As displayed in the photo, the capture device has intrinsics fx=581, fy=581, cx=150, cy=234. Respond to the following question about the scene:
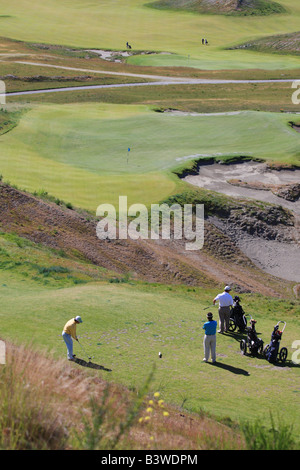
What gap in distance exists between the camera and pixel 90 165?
54125 mm

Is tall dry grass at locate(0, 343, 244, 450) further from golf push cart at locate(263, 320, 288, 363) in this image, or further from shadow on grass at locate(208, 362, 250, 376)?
golf push cart at locate(263, 320, 288, 363)

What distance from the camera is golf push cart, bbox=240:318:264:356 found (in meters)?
19.9

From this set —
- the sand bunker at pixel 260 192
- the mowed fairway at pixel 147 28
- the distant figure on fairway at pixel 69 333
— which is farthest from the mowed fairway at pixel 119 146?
the mowed fairway at pixel 147 28

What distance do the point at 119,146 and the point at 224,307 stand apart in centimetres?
4165

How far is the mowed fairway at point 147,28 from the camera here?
138500 mm

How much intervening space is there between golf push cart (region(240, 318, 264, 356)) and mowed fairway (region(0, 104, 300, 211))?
24378 mm

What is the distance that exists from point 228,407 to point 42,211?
26.0 metres

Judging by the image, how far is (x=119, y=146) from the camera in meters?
60.9

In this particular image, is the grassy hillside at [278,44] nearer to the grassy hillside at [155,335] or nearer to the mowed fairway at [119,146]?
the mowed fairway at [119,146]

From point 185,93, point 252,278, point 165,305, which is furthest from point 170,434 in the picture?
point 185,93

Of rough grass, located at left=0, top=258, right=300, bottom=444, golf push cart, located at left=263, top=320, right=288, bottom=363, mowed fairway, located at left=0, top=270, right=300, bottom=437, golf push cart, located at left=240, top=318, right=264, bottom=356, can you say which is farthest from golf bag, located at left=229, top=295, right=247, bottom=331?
golf push cart, located at left=263, top=320, right=288, bottom=363

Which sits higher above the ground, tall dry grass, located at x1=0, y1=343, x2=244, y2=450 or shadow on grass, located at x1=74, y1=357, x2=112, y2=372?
tall dry grass, located at x1=0, y1=343, x2=244, y2=450

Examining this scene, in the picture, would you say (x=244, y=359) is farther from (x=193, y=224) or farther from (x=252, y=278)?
(x=193, y=224)

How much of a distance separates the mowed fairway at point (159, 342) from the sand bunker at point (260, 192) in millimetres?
15004
